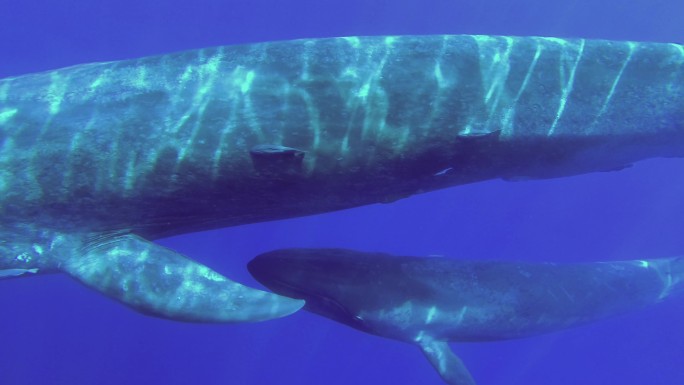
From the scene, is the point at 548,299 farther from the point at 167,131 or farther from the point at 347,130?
the point at 167,131

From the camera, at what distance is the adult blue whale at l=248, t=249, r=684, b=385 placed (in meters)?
9.76

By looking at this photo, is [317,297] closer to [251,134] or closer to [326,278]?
[326,278]

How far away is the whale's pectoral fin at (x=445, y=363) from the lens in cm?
1121

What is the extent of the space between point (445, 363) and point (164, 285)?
6.28 metres

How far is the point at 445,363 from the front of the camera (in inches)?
447

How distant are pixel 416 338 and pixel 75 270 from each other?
20.5ft

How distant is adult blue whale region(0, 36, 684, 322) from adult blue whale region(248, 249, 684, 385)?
2.16 meters

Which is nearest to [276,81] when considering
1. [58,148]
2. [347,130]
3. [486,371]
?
[347,130]

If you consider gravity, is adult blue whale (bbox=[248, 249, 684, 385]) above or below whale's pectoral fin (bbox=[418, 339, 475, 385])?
above

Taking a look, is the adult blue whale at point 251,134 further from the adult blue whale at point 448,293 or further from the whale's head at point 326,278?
the adult blue whale at point 448,293

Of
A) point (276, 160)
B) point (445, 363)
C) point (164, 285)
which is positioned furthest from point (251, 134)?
point (445, 363)

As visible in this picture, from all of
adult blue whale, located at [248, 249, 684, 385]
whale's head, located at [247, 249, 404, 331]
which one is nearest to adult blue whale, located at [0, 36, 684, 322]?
A: whale's head, located at [247, 249, 404, 331]

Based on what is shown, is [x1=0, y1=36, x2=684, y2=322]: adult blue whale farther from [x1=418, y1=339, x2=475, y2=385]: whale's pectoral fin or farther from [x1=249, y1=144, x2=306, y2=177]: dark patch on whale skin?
[x1=418, y1=339, x2=475, y2=385]: whale's pectoral fin

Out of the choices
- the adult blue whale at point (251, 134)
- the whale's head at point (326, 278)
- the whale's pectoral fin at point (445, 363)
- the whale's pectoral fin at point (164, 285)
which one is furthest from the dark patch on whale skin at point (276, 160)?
the whale's pectoral fin at point (445, 363)
